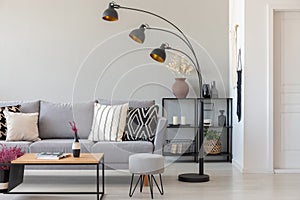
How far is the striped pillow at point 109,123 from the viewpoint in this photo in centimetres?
550

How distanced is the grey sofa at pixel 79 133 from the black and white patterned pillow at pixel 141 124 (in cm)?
21

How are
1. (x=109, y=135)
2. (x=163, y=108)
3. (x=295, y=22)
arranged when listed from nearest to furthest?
(x=109, y=135)
(x=295, y=22)
(x=163, y=108)

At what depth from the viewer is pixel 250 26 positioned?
19.6 feet

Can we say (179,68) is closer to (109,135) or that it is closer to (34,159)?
(109,135)

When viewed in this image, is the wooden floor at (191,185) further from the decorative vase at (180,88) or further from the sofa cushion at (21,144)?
the decorative vase at (180,88)

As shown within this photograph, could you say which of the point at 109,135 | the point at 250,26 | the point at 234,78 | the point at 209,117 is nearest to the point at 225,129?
the point at 209,117

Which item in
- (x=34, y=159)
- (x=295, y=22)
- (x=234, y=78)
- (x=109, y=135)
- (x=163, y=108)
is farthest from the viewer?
(x=163, y=108)

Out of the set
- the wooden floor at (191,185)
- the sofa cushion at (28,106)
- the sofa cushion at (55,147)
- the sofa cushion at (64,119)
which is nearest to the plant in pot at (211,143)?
the wooden floor at (191,185)

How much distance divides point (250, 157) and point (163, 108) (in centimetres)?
164

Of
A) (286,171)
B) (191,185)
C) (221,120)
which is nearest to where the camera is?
(191,185)

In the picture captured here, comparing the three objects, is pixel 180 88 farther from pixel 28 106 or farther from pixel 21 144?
pixel 21 144

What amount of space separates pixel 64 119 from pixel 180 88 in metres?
1.81

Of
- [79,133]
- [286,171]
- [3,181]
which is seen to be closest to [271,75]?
[286,171]

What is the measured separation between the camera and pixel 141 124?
5641 millimetres
